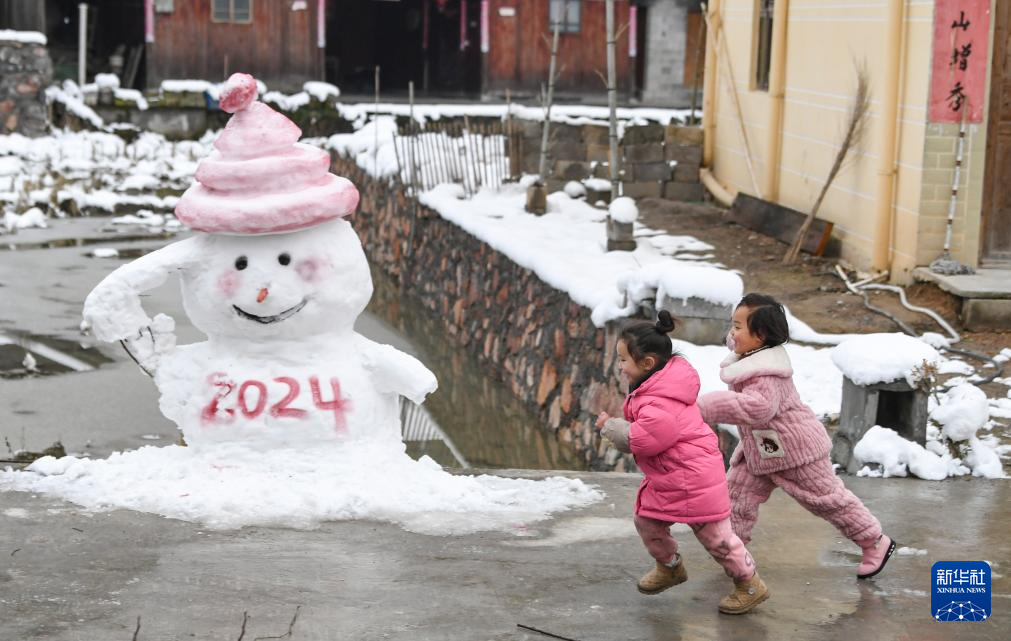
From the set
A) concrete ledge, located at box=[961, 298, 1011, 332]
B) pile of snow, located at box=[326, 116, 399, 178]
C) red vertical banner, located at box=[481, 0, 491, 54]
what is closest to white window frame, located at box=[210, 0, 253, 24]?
red vertical banner, located at box=[481, 0, 491, 54]

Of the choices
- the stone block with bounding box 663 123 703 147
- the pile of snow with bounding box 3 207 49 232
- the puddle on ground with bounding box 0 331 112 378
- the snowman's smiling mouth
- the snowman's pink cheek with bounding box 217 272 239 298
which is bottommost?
the puddle on ground with bounding box 0 331 112 378

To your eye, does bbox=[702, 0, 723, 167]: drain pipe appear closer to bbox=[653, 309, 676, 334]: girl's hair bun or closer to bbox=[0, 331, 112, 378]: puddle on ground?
bbox=[0, 331, 112, 378]: puddle on ground

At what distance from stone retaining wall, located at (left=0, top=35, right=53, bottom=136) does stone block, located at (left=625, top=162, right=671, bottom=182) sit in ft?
36.2

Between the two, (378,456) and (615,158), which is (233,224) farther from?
(615,158)

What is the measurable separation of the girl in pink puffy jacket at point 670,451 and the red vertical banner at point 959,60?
6.45 metres

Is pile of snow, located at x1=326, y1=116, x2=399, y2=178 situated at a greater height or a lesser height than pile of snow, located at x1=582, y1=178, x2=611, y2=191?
greater

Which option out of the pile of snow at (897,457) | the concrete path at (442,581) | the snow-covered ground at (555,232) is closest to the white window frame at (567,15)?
the snow-covered ground at (555,232)

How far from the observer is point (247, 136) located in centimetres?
593

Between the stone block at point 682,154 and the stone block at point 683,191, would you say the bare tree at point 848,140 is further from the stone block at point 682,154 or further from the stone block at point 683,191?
the stone block at point 682,154

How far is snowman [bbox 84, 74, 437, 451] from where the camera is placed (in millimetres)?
5895

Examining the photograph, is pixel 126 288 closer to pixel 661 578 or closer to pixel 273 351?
pixel 273 351

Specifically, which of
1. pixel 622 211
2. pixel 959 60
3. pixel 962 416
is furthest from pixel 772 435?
pixel 622 211

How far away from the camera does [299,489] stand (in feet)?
18.8

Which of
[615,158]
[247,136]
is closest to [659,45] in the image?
[615,158]
